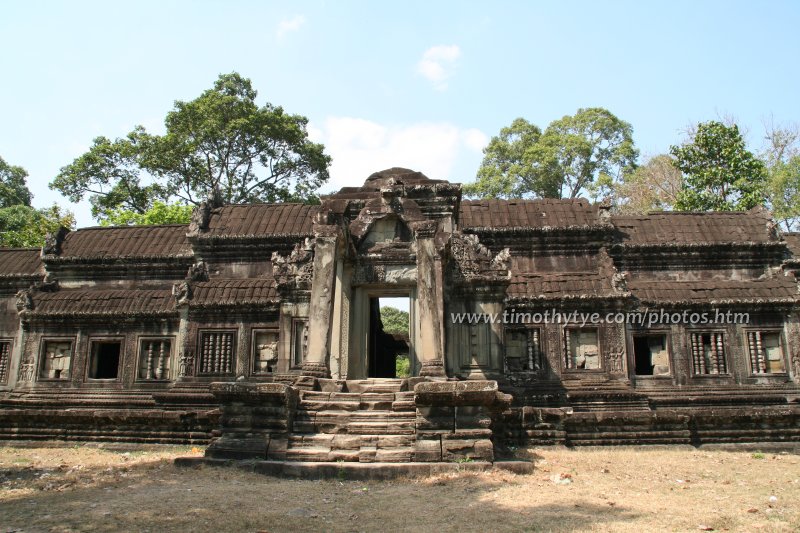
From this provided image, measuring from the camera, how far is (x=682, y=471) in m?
9.73

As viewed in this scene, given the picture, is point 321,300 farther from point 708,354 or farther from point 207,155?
point 207,155

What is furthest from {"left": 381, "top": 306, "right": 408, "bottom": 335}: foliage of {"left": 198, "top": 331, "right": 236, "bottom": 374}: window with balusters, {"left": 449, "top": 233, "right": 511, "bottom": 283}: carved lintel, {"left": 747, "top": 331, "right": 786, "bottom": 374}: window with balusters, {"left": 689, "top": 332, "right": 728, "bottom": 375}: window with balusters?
{"left": 449, "top": 233, "right": 511, "bottom": 283}: carved lintel

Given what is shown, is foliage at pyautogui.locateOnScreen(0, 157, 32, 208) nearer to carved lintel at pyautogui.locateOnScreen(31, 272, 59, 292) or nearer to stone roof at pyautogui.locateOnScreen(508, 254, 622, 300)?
carved lintel at pyautogui.locateOnScreen(31, 272, 59, 292)

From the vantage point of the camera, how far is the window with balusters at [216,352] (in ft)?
51.3

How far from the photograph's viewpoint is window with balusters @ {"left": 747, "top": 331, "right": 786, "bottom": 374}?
50.9 feet

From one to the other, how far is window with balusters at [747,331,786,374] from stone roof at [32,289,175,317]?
14201 millimetres

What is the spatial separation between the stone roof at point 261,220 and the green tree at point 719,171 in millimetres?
15568

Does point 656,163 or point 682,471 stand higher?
point 656,163

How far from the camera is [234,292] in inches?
635

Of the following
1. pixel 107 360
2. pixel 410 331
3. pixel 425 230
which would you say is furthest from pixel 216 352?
pixel 425 230

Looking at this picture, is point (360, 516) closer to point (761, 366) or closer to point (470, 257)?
point (470, 257)

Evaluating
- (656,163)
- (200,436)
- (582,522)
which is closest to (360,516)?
(582,522)

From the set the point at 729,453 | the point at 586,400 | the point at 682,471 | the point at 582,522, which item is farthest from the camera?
the point at 586,400

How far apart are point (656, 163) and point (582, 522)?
30.7 meters
